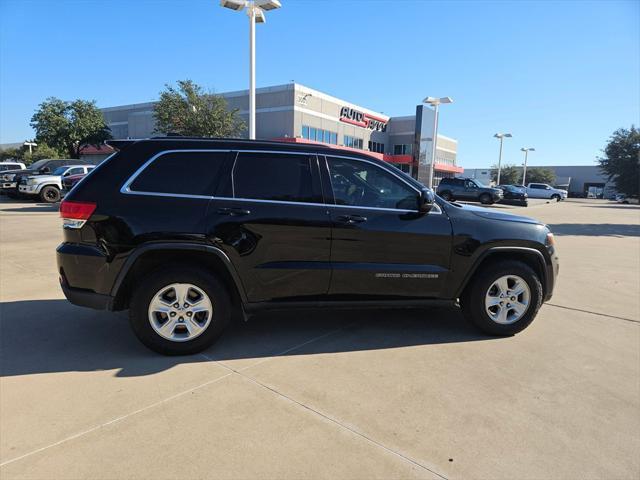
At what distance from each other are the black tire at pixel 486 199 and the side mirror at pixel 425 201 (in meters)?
25.6

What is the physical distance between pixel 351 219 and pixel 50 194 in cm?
2066

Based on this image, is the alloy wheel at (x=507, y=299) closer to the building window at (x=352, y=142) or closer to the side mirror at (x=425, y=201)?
the side mirror at (x=425, y=201)

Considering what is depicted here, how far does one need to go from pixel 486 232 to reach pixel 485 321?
0.91 meters

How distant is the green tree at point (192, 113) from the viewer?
26250mm

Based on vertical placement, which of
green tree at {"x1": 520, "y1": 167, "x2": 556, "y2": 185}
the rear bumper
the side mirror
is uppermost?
green tree at {"x1": 520, "y1": 167, "x2": 556, "y2": 185}

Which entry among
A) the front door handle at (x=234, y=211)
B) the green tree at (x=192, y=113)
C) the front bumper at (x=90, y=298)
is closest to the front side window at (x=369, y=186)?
the front door handle at (x=234, y=211)

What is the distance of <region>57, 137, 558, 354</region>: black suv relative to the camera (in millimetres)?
3533

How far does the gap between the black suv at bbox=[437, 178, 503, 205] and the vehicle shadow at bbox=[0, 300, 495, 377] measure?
24.5 metres

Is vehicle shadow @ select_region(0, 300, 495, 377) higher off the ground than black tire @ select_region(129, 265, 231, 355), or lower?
lower

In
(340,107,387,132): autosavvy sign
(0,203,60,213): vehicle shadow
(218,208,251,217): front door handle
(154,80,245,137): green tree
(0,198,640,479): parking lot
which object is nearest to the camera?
(0,198,640,479): parking lot

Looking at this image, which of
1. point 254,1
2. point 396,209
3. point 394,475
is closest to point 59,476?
point 394,475

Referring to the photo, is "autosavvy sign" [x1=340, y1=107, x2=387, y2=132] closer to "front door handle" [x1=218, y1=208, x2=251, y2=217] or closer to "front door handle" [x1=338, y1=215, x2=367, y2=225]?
"front door handle" [x1=338, y1=215, x2=367, y2=225]

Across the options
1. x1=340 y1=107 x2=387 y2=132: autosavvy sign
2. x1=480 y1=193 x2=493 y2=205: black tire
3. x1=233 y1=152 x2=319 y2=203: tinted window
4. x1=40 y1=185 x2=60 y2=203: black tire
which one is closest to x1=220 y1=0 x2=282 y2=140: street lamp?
x1=233 y1=152 x2=319 y2=203: tinted window

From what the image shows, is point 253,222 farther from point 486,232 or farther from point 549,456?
point 549,456
